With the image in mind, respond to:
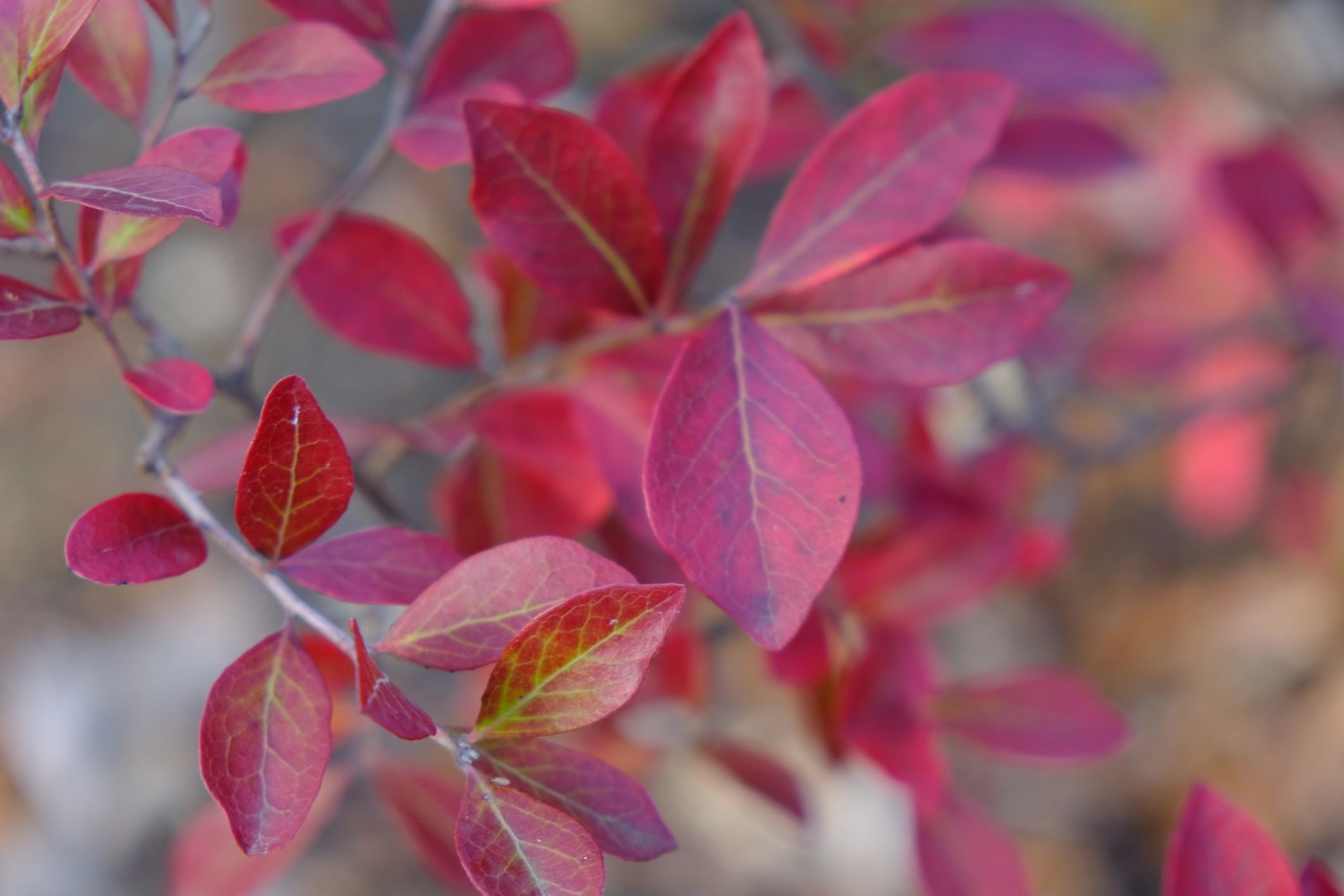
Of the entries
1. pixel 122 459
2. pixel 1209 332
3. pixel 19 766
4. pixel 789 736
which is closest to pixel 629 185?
pixel 1209 332

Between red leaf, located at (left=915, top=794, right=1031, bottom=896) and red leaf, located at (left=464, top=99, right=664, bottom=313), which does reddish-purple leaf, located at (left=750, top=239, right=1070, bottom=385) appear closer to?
red leaf, located at (left=464, top=99, right=664, bottom=313)

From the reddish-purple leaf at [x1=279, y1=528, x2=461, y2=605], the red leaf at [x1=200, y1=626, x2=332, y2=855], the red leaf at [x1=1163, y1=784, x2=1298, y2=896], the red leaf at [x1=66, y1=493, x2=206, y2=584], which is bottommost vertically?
the red leaf at [x1=1163, y1=784, x2=1298, y2=896]

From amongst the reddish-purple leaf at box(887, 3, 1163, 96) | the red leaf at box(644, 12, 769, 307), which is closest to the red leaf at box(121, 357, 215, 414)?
the red leaf at box(644, 12, 769, 307)

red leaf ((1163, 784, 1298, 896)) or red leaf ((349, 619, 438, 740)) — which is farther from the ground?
red leaf ((349, 619, 438, 740))

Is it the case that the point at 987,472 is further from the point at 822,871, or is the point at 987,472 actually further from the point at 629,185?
the point at 822,871

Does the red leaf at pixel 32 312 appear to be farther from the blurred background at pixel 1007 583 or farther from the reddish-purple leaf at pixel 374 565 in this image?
the blurred background at pixel 1007 583

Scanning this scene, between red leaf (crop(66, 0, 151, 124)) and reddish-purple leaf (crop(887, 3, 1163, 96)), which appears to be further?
reddish-purple leaf (crop(887, 3, 1163, 96))

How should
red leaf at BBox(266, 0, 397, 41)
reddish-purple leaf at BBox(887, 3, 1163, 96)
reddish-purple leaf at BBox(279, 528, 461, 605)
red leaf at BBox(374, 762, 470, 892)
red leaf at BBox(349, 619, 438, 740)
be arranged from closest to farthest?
red leaf at BBox(349, 619, 438, 740) < reddish-purple leaf at BBox(279, 528, 461, 605) < red leaf at BBox(266, 0, 397, 41) < red leaf at BBox(374, 762, 470, 892) < reddish-purple leaf at BBox(887, 3, 1163, 96)

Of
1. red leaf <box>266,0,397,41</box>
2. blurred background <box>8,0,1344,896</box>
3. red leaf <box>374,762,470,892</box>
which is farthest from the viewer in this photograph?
blurred background <box>8,0,1344,896</box>
